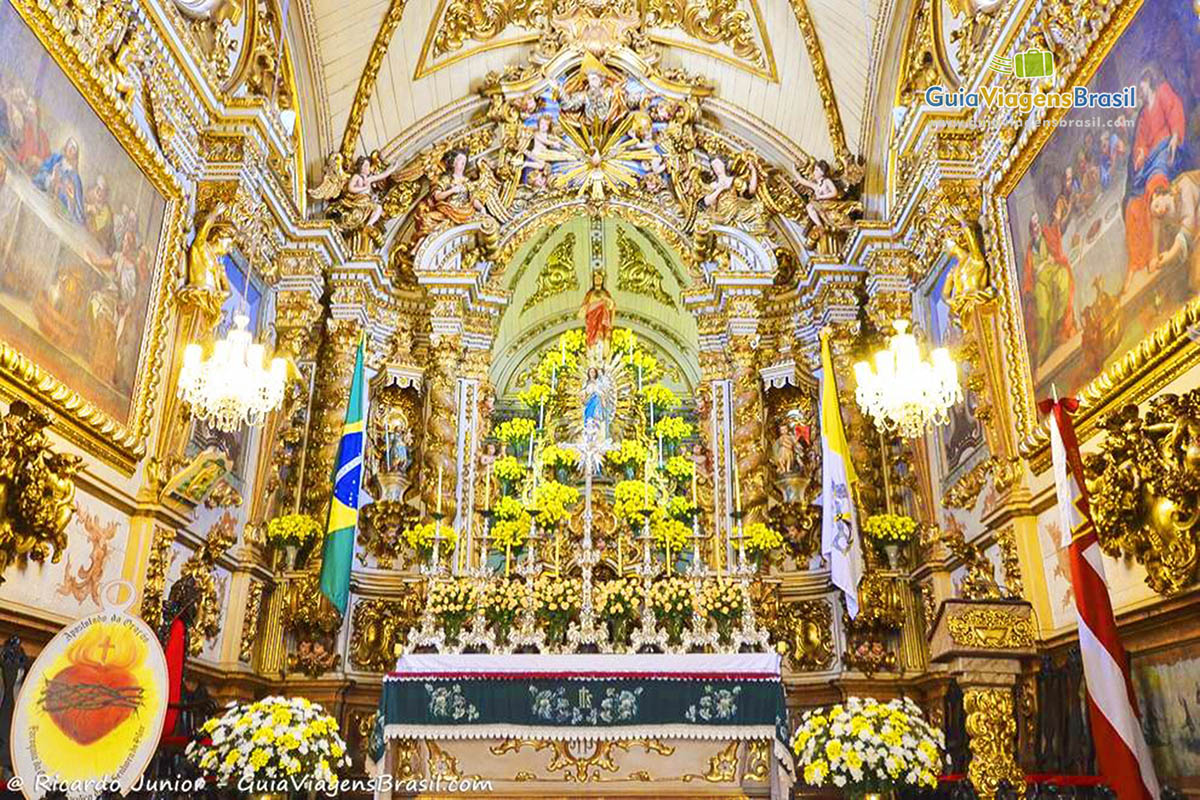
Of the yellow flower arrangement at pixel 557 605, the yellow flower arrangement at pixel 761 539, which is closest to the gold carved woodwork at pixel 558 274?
the yellow flower arrangement at pixel 761 539

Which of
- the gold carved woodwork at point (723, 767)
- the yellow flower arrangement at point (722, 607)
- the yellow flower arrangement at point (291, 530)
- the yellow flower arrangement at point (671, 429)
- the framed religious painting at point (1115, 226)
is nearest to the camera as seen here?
the framed religious painting at point (1115, 226)

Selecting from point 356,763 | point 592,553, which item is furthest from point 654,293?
point 356,763

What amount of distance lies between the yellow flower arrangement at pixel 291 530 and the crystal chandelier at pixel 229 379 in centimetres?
207

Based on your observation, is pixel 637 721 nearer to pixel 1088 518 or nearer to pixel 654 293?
pixel 1088 518

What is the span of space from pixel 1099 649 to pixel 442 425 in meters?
7.95

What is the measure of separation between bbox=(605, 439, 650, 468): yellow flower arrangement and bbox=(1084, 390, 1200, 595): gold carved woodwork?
20.7ft

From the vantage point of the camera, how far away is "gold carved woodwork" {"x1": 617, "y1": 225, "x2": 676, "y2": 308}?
1536cm

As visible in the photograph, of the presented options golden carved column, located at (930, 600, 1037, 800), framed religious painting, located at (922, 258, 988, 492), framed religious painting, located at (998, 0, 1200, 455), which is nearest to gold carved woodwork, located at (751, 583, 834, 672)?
framed religious painting, located at (922, 258, 988, 492)

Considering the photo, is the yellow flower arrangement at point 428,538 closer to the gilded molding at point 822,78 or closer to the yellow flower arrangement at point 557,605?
the yellow flower arrangement at point 557,605

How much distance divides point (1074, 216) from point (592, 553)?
5813 mm

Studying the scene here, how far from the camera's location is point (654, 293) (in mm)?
15875

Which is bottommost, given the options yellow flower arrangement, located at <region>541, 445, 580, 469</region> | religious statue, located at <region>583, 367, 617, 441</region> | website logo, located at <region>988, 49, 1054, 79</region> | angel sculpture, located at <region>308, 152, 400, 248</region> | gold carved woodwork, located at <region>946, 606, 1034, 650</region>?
gold carved woodwork, located at <region>946, 606, 1034, 650</region>

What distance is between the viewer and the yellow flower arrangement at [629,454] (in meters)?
11.1

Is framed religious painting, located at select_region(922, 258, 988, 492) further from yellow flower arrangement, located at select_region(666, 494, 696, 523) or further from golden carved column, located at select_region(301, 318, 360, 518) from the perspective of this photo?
golden carved column, located at select_region(301, 318, 360, 518)
